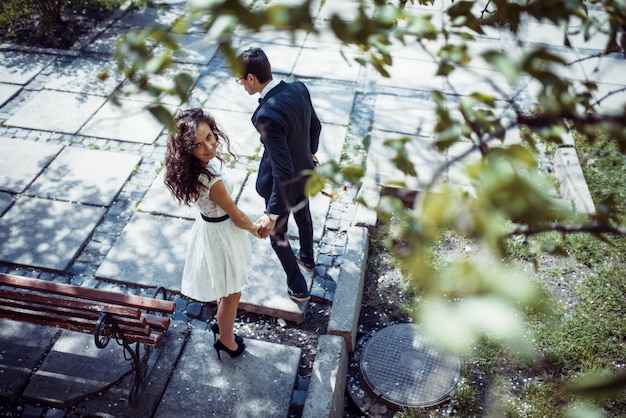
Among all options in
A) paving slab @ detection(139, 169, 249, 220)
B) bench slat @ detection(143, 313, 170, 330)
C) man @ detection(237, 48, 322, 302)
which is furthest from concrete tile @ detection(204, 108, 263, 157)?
bench slat @ detection(143, 313, 170, 330)

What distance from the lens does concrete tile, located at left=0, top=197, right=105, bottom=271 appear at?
4992mm

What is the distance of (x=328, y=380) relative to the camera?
13.0 ft

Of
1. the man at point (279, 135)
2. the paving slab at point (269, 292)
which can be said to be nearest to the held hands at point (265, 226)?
the man at point (279, 135)

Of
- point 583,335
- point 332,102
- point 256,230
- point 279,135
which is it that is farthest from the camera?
point 332,102

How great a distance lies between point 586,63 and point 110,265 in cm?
696

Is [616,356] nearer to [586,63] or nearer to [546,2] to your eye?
[546,2]

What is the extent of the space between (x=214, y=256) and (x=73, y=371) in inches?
58.0

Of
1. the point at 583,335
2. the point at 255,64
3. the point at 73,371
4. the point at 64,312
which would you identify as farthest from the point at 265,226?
the point at 583,335

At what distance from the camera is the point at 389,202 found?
1919mm

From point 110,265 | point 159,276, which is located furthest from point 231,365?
point 110,265

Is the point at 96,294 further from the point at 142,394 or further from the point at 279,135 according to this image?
the point at 279,135

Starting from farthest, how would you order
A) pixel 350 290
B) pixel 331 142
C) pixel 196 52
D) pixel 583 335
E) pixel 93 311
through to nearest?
pixel 196 52, pixel 331 142, pixel 350 290, pixel 583 335, pixel 93 311

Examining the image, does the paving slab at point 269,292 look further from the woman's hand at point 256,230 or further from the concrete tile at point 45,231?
the concrete tile at point 45,231

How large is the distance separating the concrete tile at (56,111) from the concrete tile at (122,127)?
0.14m
